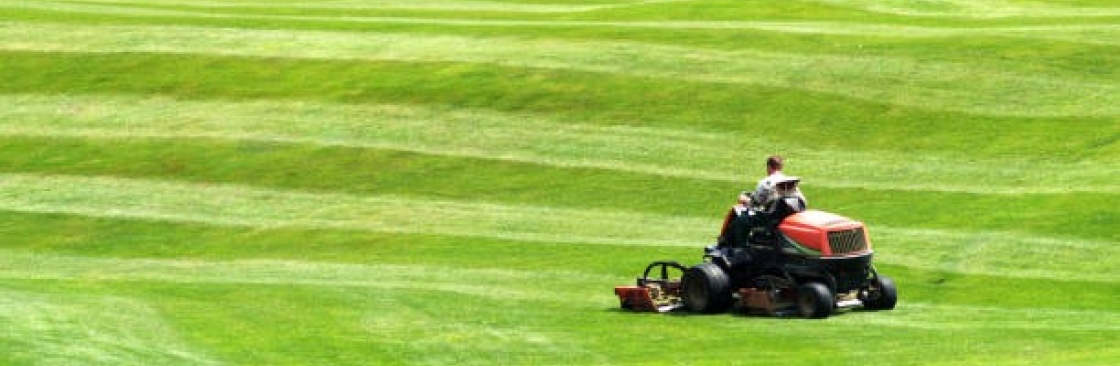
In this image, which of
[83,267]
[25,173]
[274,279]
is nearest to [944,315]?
[274,279]

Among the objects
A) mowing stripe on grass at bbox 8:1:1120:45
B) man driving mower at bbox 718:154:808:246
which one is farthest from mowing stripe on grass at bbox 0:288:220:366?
mowing stripe on grass at bbox 8:1:1120:45

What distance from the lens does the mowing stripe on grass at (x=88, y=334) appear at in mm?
18109

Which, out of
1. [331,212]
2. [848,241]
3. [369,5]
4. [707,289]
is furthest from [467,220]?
[369,5]

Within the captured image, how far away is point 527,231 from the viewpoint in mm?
Result: 34156

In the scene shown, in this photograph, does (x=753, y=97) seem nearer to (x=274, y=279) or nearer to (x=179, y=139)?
(x=179, y=139)

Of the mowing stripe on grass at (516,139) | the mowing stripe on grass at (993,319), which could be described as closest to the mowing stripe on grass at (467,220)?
the mowing stripe on grass at (516,139)

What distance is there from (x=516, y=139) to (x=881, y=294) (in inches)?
685

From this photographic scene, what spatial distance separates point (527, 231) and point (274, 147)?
9.07 meters

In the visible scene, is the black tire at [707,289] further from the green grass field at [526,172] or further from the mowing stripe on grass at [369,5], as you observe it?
the mowing stripe on grass at [369,5]

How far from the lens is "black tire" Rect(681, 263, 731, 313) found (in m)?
24.7

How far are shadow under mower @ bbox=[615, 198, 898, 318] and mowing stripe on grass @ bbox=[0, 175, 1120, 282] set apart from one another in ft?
16.6

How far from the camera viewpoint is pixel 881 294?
971 inches

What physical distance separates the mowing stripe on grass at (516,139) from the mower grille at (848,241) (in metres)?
11.5

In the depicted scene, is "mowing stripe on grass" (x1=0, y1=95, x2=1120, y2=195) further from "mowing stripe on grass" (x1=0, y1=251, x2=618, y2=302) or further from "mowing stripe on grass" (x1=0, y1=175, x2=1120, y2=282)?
"mowing stripe on grass" (x1=0, y1=251, x2=618, y2=302)
